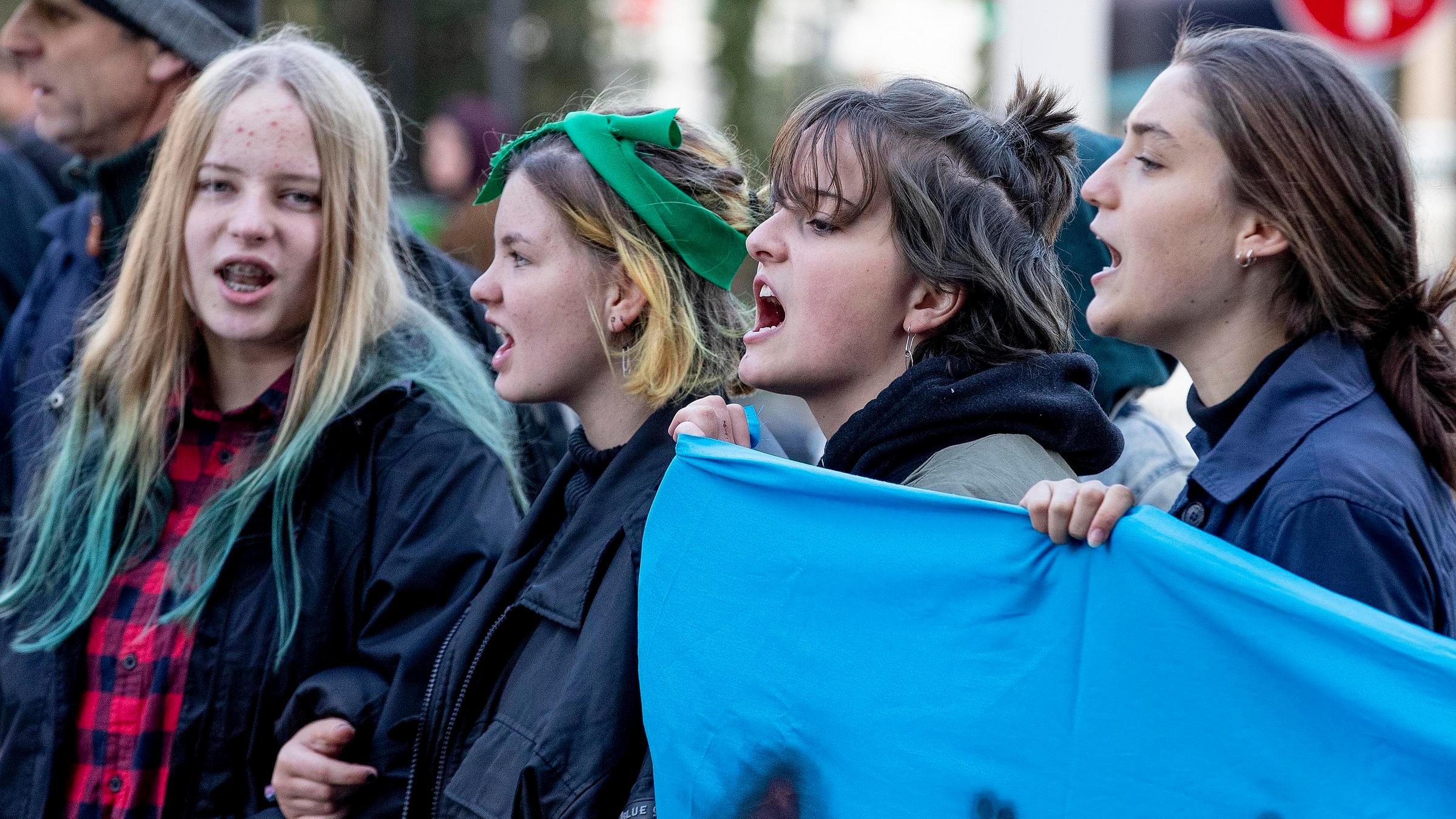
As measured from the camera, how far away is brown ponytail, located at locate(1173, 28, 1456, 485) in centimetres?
208

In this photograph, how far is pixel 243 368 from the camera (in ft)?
10.5

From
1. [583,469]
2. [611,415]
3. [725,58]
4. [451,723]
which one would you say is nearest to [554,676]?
[451,723]

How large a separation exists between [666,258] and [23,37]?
2.31m

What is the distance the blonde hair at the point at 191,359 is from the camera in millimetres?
2922

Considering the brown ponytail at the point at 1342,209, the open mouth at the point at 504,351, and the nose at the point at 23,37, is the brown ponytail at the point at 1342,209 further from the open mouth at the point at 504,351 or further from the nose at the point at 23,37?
the nose at the point at 23,37

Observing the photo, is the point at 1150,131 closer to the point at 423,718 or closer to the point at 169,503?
the point at 423,718

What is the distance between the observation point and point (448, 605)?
279cm

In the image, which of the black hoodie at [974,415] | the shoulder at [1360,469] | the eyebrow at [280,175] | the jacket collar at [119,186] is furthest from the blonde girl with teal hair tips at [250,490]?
the shoulder at [1360,469]

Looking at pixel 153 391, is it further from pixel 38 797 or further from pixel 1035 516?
pixel 1035 516

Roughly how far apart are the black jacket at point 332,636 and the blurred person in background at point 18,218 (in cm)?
177

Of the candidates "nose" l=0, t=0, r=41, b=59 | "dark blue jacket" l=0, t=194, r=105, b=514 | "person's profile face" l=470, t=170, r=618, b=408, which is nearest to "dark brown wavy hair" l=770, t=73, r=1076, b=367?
"person's profile face" l=470, t=170, r=618, b=408

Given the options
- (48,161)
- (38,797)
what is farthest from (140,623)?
(48,161)

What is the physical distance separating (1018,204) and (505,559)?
1.14m

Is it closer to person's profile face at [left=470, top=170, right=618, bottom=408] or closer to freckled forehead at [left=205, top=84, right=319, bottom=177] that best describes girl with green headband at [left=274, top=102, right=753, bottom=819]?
person's profile face at [left=470, top=170, right=618, bottom=408]
